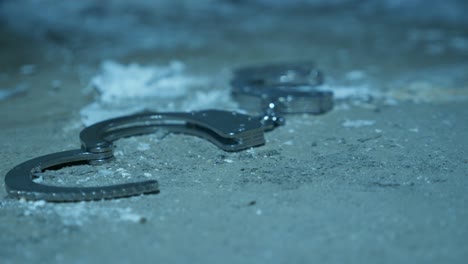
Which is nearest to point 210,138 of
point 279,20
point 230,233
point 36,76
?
point 230,233

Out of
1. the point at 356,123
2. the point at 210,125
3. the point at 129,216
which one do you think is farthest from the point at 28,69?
the point at 129,216

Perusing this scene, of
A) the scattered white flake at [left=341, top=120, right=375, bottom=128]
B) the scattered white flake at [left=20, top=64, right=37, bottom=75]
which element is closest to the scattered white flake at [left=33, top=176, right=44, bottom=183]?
the scattered white flake at [left=341, top=120, right=375, bottom=128]

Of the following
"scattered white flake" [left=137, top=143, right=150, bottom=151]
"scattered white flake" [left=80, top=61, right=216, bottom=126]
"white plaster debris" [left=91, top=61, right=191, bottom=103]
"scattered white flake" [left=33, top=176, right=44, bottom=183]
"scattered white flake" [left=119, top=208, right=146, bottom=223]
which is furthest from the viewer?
"white plaster debris" [left=91, top=61, right=191, bottom=103]

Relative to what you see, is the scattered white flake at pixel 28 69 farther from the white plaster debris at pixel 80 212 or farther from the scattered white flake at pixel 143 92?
the white plaster debris at pixel 80 212

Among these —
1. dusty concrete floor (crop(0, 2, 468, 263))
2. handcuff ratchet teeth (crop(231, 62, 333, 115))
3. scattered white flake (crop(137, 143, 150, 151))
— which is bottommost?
dusty concrete floor (crop(0, 2, 468, 263))

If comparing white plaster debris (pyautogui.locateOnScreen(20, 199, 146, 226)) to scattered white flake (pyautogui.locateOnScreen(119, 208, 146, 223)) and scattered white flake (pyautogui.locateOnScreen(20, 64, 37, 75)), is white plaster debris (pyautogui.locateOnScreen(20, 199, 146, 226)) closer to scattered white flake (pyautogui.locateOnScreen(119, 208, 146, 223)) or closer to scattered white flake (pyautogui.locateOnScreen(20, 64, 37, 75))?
scattered white flake (pyautogui.locateOnScreen(119, 208, 146, 223))

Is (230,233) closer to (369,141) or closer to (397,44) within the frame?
(369,141)

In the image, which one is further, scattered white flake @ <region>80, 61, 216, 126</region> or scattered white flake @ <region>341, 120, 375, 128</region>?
scattered white flake @ <region>80, 61, 216, 126</region>
